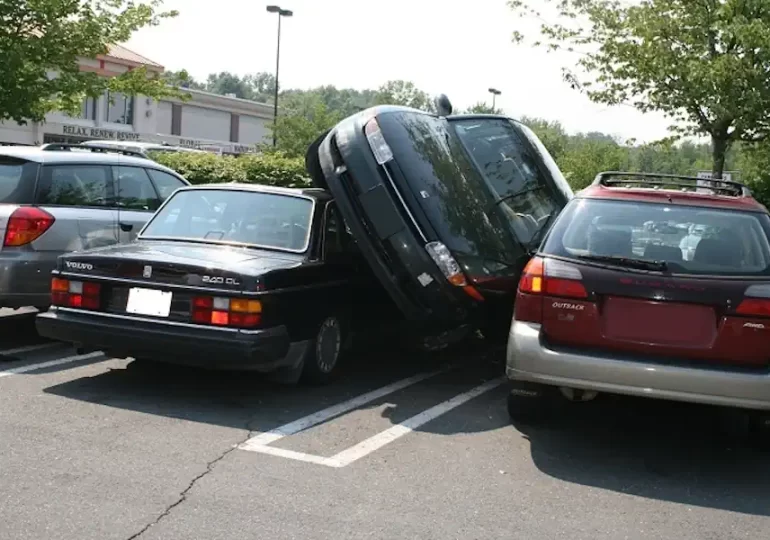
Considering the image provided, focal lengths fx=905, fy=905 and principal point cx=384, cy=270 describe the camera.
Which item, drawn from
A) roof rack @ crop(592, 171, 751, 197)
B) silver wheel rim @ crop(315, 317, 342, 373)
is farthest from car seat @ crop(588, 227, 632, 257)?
silver wheel rim @ crop(315, 317, 342, 373)

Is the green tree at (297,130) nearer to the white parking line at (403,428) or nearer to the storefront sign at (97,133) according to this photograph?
the storefront sign at (97,133)

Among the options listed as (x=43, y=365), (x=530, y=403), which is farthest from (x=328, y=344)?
(x=43, y=365)

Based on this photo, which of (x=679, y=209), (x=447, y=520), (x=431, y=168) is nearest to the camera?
(x=447, y=520)

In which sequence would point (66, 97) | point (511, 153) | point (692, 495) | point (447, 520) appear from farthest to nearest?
point (66, 97) < point (511, 153) < point (692, 495) < point (447, 520)

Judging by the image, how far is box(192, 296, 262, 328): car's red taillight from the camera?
18.4 ft

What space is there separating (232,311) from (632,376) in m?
2.42

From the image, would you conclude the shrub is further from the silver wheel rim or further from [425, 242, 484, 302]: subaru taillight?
[425, 242, 484, 302]: subaru taillight

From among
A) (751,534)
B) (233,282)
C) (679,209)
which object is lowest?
(751,534)

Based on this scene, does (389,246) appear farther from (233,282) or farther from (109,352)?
(109,352)

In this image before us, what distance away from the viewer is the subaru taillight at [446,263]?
615 centimetres

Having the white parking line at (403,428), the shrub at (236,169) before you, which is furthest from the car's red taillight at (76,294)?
the shrub at (236,169)

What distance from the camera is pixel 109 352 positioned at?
237 inches

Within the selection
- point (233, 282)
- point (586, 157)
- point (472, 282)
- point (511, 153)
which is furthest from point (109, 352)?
point (586, 157)

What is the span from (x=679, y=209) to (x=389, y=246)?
6.29 ft
